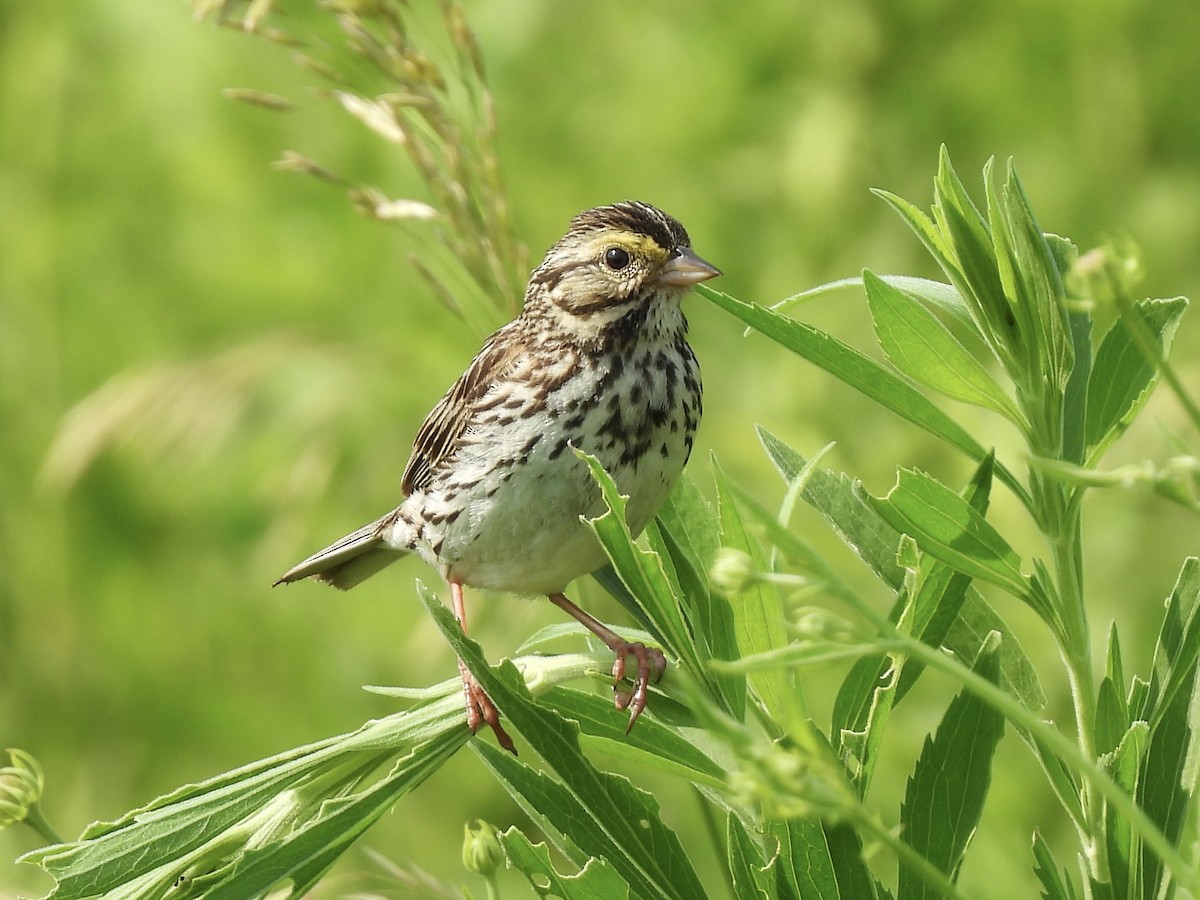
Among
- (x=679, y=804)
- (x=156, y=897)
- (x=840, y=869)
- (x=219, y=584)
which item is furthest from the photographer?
(x=219, y=584)

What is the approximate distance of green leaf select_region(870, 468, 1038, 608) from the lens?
119 centimetres

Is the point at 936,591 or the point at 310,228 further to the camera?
the point at 310,228

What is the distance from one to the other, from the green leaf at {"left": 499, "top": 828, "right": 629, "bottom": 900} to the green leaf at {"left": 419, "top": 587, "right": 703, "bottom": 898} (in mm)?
52

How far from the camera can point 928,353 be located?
1.27 metres

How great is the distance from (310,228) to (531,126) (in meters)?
0.72

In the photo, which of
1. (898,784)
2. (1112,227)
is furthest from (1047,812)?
(1112,227)

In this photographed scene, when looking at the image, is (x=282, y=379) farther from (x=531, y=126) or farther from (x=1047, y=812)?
(x=1047, y=812)

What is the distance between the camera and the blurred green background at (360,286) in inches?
149

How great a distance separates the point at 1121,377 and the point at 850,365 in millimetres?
217

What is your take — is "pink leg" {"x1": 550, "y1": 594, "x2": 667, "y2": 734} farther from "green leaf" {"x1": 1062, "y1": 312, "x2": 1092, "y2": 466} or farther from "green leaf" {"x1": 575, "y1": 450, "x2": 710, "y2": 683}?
"green leaf" {"x1": 1062, "y1": 312, "x2": 1092, "y2": 466}

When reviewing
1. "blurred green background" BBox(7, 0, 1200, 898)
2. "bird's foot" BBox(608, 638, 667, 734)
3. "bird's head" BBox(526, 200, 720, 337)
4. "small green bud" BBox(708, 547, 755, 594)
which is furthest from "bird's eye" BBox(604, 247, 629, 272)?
"small green bud" BBox(708, 547, 755, 594)

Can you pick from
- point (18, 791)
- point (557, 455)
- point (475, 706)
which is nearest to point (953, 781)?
point (475, 706)

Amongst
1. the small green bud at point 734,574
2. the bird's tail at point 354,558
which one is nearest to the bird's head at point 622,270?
the bird's tail at point 354,558

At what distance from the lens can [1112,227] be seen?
3926 millimetres
